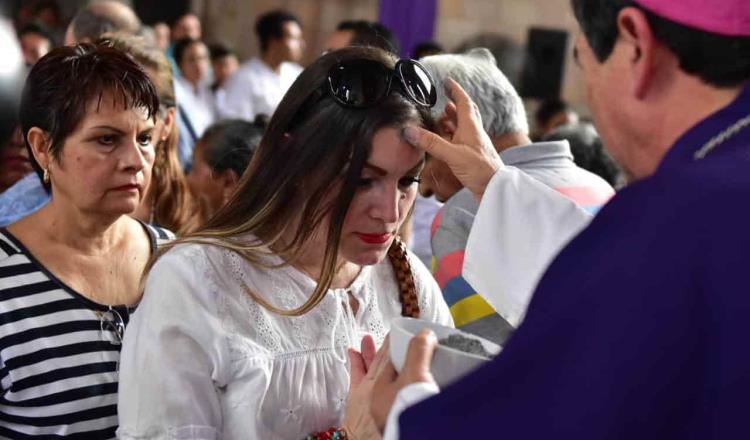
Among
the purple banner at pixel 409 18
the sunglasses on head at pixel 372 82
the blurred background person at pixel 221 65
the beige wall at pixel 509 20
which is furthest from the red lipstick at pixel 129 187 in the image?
the beige wall at pixel 509 20

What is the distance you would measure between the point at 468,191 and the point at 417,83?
23.9 inches

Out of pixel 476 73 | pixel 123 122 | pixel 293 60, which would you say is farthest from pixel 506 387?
pixel 293 60

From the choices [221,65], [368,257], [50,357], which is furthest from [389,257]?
[221,65]

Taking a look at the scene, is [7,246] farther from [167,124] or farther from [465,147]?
[167,124]

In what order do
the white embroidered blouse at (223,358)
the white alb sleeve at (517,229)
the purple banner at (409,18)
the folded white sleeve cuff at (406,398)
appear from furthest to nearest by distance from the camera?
1. the purple banner at (409,18)
2. the white alb sleeve at (517,229)
3. the white embroidered blouse at (223,358)
4. the folded white sleeve cuff at (406,398)

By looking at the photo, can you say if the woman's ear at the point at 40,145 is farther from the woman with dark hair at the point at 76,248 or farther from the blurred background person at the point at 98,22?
the blurred background person at the point at 98,22

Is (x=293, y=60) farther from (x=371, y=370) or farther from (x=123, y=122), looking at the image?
(x=371, y=370)

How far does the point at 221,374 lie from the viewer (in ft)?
6.28

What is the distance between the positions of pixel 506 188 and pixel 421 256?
1.84 metres

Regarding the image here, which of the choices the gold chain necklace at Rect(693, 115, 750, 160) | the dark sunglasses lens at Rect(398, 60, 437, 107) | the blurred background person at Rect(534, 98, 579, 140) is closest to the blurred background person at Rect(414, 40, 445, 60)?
the blurred background person at Rect(534, 98, 579, 140)

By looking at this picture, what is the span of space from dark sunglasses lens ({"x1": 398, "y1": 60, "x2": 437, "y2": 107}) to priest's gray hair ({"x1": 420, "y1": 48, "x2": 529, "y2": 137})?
677 mm

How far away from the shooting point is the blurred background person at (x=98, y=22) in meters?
4.41

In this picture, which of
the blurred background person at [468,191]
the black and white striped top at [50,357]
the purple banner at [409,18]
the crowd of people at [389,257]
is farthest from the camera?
the purple banner at [409,18]

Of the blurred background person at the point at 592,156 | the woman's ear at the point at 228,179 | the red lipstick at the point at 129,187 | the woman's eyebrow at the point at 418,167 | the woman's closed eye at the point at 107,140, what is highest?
the woman's eyebrow at the point at 418,167
